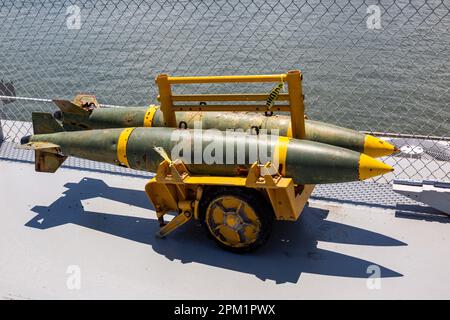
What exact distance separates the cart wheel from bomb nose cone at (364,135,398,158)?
91cm

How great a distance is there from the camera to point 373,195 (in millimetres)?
4164

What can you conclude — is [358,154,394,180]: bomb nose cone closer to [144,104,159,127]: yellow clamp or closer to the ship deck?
the ship deck

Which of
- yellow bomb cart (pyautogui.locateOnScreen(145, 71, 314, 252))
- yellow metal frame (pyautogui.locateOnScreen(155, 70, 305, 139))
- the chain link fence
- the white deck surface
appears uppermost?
the chain link fence

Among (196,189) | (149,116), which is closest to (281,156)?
(196,189)

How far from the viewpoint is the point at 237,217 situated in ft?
10.7

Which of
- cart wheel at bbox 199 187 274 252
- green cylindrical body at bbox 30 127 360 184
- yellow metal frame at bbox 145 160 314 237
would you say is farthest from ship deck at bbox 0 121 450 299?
green cylindrical body at bbox 30 127 360 184

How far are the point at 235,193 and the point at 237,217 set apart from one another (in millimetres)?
171

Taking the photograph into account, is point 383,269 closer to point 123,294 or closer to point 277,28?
point 123,294

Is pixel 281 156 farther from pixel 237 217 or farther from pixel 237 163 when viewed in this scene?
pixel 237 217

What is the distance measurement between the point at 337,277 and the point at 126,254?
4.70 ft

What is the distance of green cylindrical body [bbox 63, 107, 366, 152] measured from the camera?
3688 millimetres

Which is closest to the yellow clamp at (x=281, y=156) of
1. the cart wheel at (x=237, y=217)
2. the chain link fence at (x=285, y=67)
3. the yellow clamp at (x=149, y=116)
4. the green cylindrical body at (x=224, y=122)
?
the cart wheel at (x=237, y=217)

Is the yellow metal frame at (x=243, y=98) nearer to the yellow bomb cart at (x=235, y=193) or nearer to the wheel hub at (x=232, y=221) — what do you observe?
the yellow bomb cart at (x=235, y=193)
